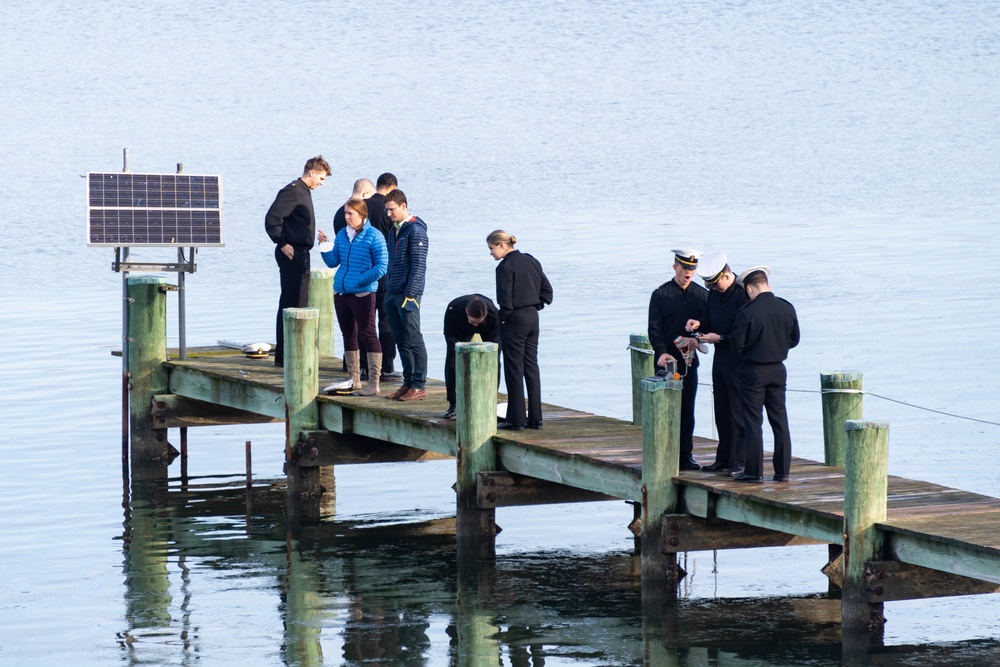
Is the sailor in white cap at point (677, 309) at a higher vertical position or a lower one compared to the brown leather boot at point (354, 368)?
higher

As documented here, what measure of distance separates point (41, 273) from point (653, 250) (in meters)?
13.3

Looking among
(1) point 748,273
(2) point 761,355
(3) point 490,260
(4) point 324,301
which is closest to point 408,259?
(1) point 748,273

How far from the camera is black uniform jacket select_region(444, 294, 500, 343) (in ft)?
42.0

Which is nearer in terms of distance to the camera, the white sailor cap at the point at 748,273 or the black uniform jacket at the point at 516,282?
Answer: the white sailor cap at the point at 748,273

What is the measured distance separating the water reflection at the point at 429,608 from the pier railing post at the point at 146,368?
1936 millimetres

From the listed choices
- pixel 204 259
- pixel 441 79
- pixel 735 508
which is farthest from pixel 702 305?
pixel 441 79

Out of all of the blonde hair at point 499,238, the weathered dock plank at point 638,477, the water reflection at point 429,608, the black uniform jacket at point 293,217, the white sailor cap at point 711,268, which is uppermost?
the black uniform jacket at point 293,217

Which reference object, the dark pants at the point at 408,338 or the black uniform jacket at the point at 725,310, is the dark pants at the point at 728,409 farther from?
the dark pants at the point at 408,338

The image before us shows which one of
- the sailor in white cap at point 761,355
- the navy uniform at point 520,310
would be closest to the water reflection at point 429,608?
the sailor in white cap at point 761,355

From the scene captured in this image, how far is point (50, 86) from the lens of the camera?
207 feet

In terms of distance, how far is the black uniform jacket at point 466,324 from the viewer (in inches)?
504

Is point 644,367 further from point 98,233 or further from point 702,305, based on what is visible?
point 98,233

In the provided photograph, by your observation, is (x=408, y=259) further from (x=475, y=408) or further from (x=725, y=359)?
(x=725, y=359)

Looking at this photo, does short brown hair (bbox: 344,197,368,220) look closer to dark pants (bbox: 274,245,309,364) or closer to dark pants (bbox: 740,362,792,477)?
dark pants (bbox: 274,245,309,364)
